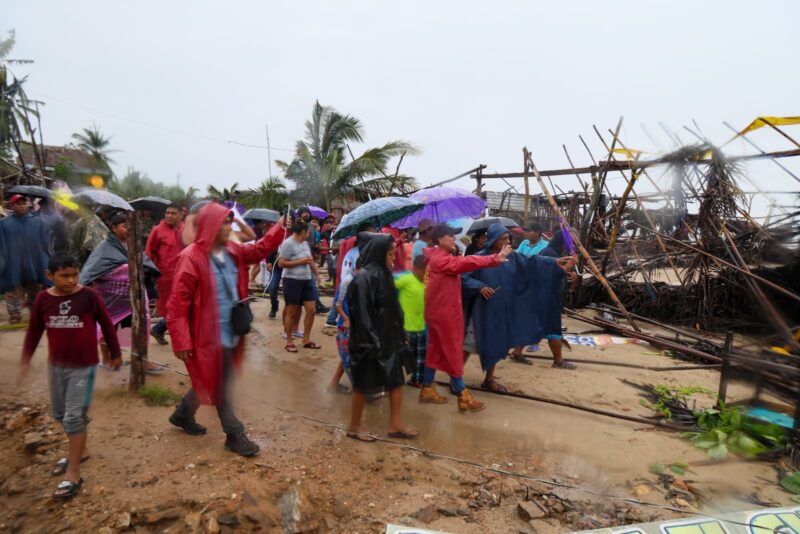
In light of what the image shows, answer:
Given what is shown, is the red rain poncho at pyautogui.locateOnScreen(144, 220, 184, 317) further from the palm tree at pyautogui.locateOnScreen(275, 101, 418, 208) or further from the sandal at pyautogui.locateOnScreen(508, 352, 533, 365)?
the palm tree at pyautogui.locateOnScreen(275, 101, 418, 208)

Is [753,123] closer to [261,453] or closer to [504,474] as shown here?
[504,474]

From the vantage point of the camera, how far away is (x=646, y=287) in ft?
27.0

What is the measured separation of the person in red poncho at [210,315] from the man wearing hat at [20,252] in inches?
177

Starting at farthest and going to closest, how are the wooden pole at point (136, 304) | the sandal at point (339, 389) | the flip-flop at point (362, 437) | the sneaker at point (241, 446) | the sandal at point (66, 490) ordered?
the sandal at point (339, 389)
the wooden pole at point (136, 304)
the flip-flop at point (362, 437)
the sneaker at point (241, 446)
the sandal at point (66, 490)

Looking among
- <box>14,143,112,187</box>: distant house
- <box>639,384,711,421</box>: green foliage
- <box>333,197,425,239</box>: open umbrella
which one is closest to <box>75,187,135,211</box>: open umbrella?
<box>333,197,425,239</box>: open umbrella

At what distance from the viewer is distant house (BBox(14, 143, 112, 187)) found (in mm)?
15880

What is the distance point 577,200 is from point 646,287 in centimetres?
316

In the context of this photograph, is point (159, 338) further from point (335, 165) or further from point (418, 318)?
point (335, 165)

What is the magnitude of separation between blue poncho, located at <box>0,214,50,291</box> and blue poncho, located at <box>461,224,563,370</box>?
18.4 feet

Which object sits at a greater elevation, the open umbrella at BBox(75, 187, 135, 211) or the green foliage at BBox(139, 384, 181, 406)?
the open umbrella at BBox(75, 187, 135, 211)

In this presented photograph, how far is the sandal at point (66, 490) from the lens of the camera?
8.68ft

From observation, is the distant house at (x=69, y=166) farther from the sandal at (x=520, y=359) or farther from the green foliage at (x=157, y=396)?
the sandal at (x=520, y=359)

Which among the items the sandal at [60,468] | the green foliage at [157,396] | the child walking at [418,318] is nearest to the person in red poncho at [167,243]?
the green foliage at [157,396]

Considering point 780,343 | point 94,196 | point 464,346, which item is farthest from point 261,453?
point 94,196
